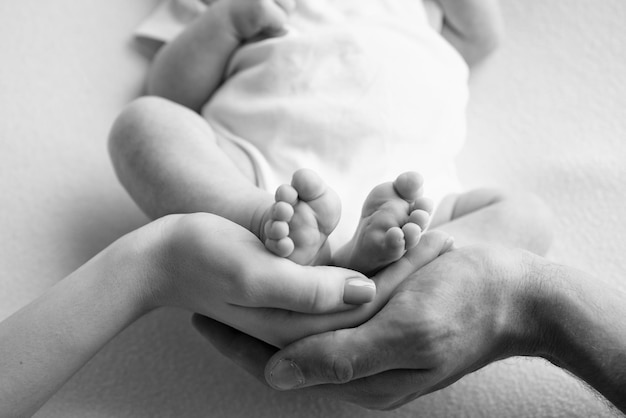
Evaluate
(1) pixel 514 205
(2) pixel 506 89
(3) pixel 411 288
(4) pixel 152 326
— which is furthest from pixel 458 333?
(2) pixel 506 89

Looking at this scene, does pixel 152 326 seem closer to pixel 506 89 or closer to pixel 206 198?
pixel 206 198

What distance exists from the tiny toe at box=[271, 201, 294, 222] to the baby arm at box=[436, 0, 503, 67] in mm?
736

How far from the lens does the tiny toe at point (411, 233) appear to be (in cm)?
69

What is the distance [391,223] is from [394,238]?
0.02 m

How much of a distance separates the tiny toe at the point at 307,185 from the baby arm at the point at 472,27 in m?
0.70

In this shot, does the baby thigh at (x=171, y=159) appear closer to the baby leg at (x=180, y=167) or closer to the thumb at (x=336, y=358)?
the baby leg at (x=180, y=167)

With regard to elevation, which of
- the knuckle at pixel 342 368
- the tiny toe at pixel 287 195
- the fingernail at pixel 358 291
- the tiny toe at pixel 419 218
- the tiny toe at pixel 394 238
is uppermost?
the tiny toe at pixel 287 195

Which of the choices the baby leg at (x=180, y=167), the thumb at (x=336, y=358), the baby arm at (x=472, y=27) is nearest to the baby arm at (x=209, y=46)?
the baby leg at (x=180, y=167)

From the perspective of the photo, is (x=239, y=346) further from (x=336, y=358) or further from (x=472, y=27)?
(x=472, y=27)

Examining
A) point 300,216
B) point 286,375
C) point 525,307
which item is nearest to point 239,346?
point 286,375

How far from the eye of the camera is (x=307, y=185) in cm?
69

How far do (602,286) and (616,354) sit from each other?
80 mm

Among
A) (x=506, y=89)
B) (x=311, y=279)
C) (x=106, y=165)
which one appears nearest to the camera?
(x=311, y=279)

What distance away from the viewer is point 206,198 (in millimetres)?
827
